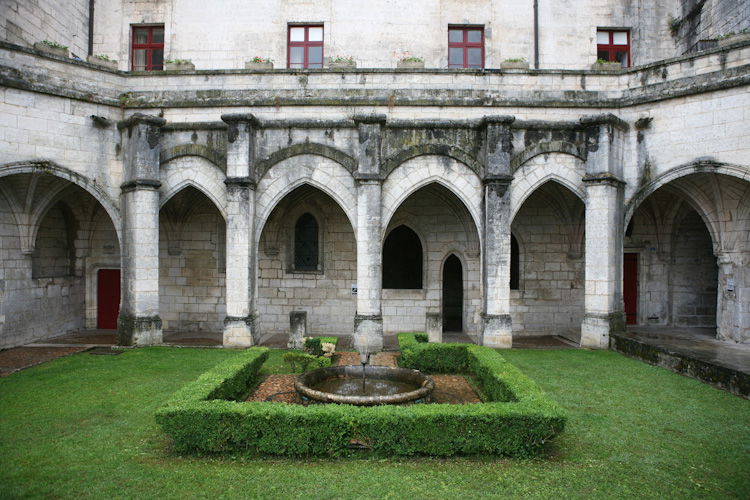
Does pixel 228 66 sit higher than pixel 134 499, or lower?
higher

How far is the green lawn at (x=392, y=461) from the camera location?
18.3 ft

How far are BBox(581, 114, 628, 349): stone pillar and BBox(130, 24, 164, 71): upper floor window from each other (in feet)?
51.2

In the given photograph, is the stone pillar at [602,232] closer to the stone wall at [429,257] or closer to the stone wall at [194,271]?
the stone wall at [429,257]

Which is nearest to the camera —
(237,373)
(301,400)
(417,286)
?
(301,400)

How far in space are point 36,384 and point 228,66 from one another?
12910mm

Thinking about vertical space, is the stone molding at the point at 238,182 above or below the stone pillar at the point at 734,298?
above

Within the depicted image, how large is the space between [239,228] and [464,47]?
11.2 metres

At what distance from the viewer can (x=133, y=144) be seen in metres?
13.3

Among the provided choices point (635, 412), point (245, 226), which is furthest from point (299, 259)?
point (635, 412)

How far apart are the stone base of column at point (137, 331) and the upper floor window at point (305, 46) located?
10647 mm

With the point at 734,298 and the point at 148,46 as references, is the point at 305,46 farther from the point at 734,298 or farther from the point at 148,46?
the point at 734,298

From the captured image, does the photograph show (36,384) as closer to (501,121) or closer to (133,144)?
(133,144)

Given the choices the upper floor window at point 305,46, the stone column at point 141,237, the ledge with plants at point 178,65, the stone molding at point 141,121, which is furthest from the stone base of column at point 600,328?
the ledge with plants at point 178,65

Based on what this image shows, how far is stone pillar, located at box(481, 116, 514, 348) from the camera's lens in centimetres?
1308
